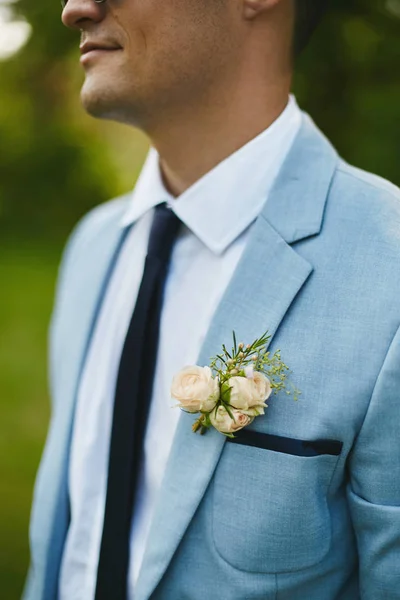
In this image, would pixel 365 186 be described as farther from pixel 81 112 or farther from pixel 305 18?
pixel 81 112

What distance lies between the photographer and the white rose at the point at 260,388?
1.59 meters

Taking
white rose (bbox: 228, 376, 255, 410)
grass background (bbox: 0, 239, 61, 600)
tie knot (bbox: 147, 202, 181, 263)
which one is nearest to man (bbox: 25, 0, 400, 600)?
tie knot (bbox: 147, 202, 181, 263)

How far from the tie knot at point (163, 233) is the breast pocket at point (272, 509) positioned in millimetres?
647

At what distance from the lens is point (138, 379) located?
1907mm

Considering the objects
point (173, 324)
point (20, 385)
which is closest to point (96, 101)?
point (173, 324)

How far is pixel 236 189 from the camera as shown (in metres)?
1.92

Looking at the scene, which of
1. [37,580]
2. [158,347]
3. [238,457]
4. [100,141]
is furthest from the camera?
[100,141]

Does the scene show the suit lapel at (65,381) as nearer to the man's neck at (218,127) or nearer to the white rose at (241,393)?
the man's neck at (218,127)

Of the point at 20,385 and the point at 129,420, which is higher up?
the point at 129,420

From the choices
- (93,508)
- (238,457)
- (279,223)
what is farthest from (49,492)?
(279,223)

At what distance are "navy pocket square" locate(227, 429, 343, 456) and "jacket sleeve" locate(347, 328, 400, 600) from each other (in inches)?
2.8

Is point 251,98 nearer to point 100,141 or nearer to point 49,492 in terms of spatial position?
point 49,492

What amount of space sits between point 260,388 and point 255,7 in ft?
3.62

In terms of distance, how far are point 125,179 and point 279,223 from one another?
3914 millimetres
